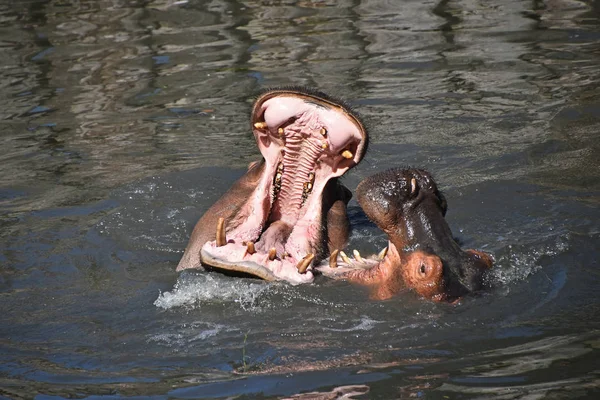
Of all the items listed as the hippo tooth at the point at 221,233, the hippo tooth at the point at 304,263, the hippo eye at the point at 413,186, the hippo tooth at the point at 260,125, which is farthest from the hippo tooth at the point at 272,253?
the hippo eye at the point at 413,186

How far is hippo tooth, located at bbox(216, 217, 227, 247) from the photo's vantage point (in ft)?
15.6

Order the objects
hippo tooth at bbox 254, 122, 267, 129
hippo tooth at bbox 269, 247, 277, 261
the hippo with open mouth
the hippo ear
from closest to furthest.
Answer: the hippo ear < the hippo with open mouth < hippo tooth at bbox 269, 247, 277, 261 < hippo tooth at bbox 254, 122, 267, 129

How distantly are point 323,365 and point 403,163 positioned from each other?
353cm

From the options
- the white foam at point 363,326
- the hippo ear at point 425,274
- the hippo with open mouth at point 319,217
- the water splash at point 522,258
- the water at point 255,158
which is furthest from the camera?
the water splash at point 522,258

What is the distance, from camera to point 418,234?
4.52m

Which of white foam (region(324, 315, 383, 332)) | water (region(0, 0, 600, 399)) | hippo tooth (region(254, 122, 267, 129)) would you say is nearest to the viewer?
water (region(0, 0, 600, 399))

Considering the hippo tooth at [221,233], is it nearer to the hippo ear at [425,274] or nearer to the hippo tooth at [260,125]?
the hippo tooth at [260,125]

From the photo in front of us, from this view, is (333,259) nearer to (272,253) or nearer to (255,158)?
(272,253)

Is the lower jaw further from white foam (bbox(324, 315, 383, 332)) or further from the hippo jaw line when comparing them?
white foam (bbox(324, 315, 383, 332))

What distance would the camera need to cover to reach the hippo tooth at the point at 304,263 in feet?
15.4

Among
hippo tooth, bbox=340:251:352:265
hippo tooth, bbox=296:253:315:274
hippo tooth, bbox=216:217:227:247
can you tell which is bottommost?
hippo tooth, bbox=340:251:352:265

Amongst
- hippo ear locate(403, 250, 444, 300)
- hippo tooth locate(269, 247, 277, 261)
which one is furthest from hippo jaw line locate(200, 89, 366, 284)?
hippo ear locate(403, 250, 444, 300)

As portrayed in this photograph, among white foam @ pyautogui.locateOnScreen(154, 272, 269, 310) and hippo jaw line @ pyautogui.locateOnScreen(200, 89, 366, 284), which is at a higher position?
hippo jaw line @ pyautogui.locateOnScreen(200, 89, 366, 284)

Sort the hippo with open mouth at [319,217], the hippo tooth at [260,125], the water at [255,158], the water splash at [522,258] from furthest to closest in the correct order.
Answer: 1. the water splash at [522,258]
2. the hippo tooth at [260,125]
3. the hippo with open mouth at [319,217]
4. the water at [255,158]
